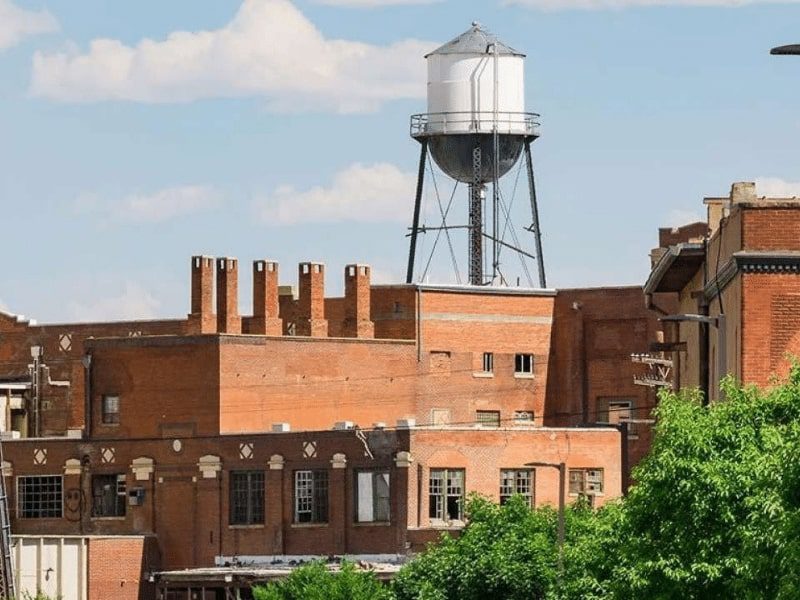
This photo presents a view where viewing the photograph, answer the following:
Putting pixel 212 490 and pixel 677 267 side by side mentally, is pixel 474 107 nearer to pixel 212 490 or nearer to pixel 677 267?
pixel 212 490

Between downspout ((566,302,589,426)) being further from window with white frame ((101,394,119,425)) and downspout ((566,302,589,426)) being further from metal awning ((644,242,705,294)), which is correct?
metal awning ((644,242,705,294))

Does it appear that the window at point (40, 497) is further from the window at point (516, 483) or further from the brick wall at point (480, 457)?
the window at point (516, 483)

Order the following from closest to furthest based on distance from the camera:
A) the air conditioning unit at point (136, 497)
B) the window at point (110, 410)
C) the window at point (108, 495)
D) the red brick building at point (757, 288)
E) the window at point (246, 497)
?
the red brick building at point (757, 288), the window at point (246, 497), the air conditioning unit at point (136, 497), the window at point (108, 495), the window at point (110, 410)

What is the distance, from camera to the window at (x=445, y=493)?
334 feet

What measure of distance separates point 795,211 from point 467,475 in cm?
4973

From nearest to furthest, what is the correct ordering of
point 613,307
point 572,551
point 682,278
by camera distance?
point 572,551, point 682,278, point 613,307

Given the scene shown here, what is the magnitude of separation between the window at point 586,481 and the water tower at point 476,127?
1859cm

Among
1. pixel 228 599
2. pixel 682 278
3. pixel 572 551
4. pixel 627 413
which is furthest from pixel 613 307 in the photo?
pixel 572 551

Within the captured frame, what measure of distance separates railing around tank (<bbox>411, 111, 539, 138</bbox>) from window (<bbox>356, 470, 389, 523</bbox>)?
23350mm

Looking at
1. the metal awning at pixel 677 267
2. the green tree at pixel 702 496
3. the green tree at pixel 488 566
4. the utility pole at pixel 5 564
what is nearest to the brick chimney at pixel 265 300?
the utility pole at pixel 5 564

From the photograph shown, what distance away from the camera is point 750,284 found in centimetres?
5350

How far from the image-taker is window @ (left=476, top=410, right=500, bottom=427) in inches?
4648

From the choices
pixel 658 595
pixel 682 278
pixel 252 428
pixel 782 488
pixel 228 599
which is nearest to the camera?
pixel 782 488

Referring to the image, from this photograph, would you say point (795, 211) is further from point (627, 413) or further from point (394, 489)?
point (627, 413)
